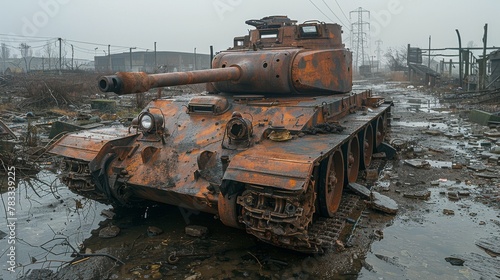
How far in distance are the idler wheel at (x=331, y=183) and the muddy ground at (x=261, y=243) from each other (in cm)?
37

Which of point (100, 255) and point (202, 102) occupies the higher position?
point (202, 102)

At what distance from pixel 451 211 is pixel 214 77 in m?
4.14

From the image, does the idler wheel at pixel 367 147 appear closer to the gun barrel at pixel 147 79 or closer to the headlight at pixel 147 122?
the gun barrel at pixel 147 79

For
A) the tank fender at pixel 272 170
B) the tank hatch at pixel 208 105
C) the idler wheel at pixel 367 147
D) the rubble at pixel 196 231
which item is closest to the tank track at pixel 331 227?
the tank fender at pixel 272 170

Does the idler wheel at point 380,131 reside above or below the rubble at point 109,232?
above

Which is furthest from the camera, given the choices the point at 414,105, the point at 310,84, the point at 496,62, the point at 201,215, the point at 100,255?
the point at 496,62

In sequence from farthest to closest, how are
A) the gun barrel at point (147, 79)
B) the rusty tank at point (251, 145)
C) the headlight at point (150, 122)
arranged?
the headlight at point (150, 122) → the rusty tank at point (251, 145) → the gun barrel at point (147, 79)

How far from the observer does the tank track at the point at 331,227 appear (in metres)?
5.36

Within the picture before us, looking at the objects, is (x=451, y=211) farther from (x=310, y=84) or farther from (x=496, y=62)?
(x=496, y=62)

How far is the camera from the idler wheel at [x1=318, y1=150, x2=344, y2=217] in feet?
18.8

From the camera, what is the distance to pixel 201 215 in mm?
6688

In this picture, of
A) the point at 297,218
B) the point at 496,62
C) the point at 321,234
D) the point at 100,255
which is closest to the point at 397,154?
the point at 321,234

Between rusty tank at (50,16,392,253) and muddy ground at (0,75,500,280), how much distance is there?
40 cm

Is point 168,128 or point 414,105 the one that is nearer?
point 168,128
